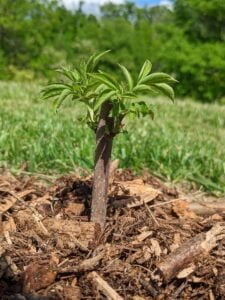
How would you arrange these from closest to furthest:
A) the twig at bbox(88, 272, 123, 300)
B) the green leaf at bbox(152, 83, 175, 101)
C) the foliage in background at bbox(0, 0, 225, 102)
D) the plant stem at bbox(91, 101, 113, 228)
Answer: the twig at bbox(88, 272, 123, 300) → the green leaf at bbox(152, 83, 175, 101) → the plant stem at bbox(91, 101, 113, 228) → the foliage in background at bbox(0, 0, 225, 102)

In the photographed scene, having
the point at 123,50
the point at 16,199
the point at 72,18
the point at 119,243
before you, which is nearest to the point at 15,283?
the point at 119,243

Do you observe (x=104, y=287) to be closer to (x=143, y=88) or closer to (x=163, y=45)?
(x=143, y=88)

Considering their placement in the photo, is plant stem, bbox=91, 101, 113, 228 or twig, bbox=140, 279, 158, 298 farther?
plant stem, bbox=91, 101, 113, 228

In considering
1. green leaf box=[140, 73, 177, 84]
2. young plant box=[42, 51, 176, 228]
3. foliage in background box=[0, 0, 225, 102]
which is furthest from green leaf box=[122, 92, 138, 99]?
foliage in background box=[0, 0, 225, 102]

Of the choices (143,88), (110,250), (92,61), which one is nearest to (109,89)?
(143,88)

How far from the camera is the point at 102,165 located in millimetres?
2814

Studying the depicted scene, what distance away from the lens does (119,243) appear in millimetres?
2752

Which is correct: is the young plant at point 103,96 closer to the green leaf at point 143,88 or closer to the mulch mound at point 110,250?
the green leaf at point 143,88

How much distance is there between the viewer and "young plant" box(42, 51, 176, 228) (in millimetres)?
2496

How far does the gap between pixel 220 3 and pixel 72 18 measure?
67.1 ft

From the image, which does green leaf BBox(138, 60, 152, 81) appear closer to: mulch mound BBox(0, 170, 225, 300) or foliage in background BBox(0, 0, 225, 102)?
mulch mound BBox(0, 170, 225, 300)

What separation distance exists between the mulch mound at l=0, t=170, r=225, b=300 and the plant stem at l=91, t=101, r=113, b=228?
0.25 feet

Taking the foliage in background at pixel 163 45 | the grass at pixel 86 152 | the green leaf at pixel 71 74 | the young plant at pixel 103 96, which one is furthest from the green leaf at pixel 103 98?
A: the foliage in background at pixel 163 45

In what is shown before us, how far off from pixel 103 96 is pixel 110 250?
2.13 ft
